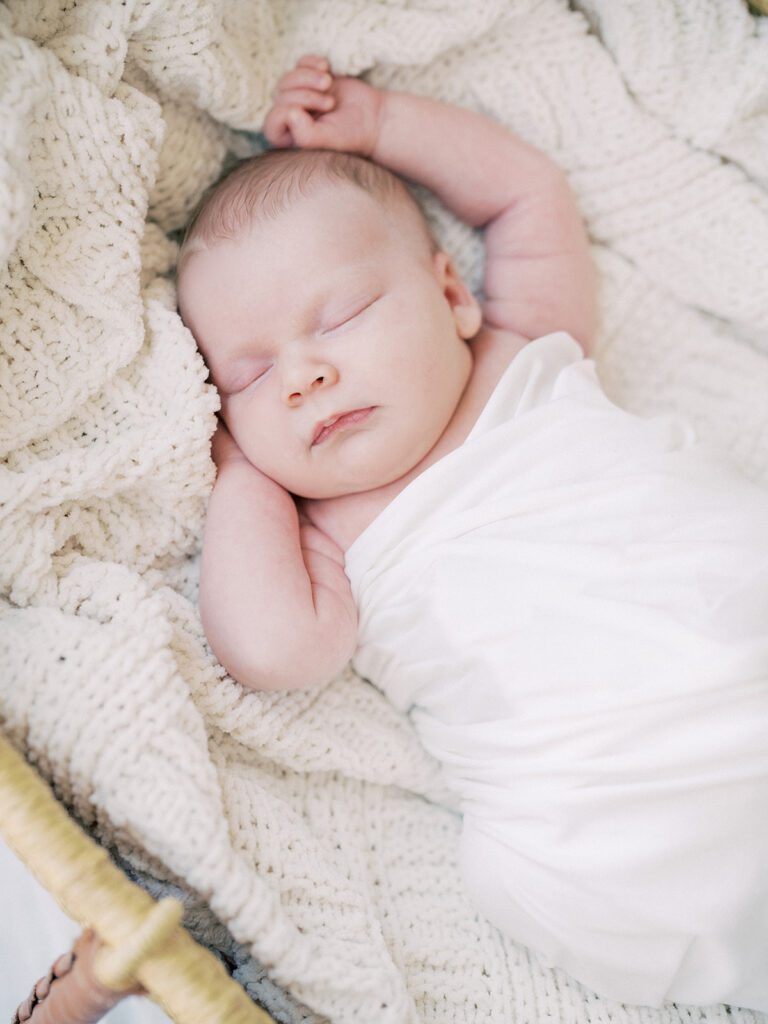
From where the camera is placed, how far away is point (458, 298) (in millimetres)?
1292

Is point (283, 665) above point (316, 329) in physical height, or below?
below

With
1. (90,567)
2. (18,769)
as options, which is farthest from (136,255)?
(18,769)

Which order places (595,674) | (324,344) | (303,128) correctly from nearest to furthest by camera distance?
(595,674) < (324,344) < (303,128)

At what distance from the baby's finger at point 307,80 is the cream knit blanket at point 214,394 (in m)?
0.04

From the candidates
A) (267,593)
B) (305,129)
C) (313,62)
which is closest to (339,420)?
(267,593)

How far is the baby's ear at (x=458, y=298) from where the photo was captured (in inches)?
49.9

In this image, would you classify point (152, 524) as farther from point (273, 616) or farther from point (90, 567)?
point (273, 616)

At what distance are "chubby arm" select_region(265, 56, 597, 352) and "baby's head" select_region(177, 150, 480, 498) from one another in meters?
0.15

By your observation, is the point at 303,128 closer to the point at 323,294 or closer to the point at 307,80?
the point at 307,80

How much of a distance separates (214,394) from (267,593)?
0.85 ft

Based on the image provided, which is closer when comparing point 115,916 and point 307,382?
point 115,916

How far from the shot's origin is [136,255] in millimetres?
1119

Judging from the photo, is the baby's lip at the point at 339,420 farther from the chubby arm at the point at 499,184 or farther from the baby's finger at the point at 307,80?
the baby's finger at the point at 307,80

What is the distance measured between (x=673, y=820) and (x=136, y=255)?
2.89 feet
